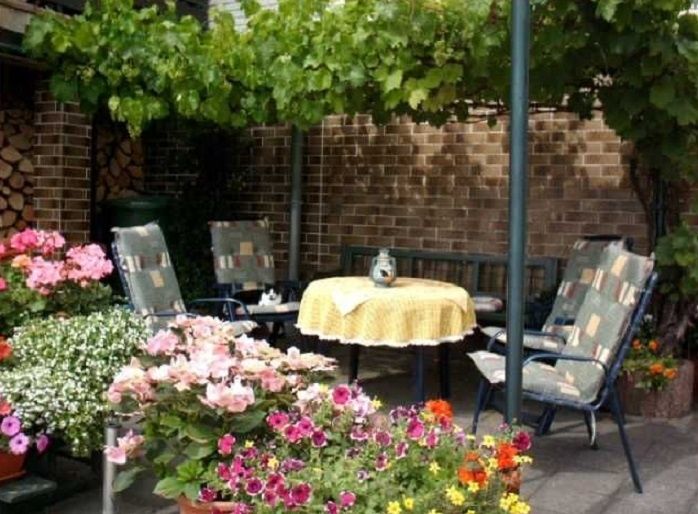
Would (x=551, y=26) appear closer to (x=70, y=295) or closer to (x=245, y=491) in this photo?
(x=70, y=295)

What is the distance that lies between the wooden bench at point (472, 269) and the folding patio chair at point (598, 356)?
67.1 inches

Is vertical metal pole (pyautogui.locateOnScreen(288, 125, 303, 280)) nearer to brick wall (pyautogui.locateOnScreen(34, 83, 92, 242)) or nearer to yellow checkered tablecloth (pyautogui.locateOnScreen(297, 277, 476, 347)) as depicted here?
brick wall (pyautogui.locateOnScreen(34, 83, 92, 242))

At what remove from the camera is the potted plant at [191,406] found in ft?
7.86

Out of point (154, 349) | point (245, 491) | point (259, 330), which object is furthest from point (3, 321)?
point (259, 330)

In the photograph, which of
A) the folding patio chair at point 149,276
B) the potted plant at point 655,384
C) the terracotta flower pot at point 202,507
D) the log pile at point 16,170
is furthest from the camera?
the log pile at point 16,170

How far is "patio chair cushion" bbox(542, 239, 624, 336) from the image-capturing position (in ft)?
17.7

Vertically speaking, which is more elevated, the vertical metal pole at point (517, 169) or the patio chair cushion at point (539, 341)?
the vertical metal pole at point (517, 169)

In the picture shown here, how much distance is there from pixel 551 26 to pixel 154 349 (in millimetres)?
2758

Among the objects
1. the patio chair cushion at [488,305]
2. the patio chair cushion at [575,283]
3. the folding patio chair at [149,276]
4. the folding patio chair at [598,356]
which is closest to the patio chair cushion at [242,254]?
the folding patio chair at [149,276]

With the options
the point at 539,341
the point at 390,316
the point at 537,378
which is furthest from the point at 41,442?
the point at 539,341

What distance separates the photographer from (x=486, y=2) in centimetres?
424

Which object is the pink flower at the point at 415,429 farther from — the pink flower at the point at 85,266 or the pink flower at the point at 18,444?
the pink flower at the point at 85,266

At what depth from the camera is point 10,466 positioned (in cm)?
314

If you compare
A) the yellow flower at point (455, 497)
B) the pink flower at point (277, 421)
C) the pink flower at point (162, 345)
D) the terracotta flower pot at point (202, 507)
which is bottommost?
the terracotta flower pot at point (202, 507)
